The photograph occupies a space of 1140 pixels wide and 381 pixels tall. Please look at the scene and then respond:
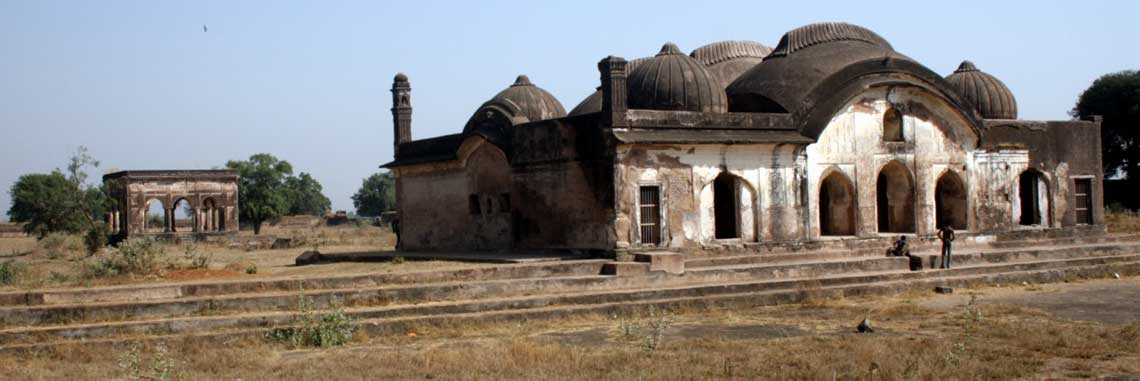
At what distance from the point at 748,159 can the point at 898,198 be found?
12.9ft

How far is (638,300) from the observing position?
46.0 feet

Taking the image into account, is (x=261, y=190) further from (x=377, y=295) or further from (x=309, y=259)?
(x=377, y=295)

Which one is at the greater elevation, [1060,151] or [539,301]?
[1060,151]

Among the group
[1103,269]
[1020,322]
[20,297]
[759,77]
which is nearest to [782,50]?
[759,77]

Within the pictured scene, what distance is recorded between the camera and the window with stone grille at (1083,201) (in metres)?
22.0

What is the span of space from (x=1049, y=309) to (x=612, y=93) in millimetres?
6491

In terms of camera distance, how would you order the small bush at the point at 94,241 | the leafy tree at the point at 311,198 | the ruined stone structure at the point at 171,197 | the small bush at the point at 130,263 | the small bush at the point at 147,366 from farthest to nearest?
the leafy tree at the point at 311,198, the ruined stone structure at the point at 171,197, the small bush at the point at 94,241, the small bush at the point at 130,263, the small bush at the point at 147,366

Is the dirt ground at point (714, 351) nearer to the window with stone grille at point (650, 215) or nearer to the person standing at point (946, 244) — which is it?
the window with stone grille at point (650, 215)

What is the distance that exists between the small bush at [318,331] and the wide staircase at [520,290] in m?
0.20

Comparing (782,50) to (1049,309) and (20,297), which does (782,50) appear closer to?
(1049,309)

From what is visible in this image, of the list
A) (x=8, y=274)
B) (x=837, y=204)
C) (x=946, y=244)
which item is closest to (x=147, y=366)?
(x=8, y=274)

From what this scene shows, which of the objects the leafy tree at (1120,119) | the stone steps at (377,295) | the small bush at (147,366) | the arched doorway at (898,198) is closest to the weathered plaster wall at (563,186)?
the stone steps at (377,295)

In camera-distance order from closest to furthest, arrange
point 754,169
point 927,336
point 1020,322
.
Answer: point 927,336
point 1020,322
point 754,169

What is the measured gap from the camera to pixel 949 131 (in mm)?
20016
